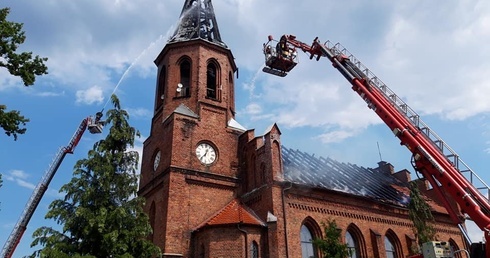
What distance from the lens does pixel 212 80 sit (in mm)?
27906

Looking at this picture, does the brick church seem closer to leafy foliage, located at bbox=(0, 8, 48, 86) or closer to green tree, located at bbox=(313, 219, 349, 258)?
green tree, located at bbox=(313, 219, 349, 258)

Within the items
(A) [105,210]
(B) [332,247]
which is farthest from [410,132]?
(A) [105,210]

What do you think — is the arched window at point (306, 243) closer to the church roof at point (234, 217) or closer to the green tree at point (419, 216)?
the church roof at point (234, 217)

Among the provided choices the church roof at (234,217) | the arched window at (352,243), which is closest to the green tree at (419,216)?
the arched window at (352,243)

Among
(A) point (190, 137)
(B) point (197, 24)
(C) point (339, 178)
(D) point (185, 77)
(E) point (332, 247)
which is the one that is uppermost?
(B) point (197, 24)

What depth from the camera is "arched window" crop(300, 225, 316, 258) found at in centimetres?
2188

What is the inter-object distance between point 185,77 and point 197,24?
432cm

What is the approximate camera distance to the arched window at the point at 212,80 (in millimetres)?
27141

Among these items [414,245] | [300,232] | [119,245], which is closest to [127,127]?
[119,245]

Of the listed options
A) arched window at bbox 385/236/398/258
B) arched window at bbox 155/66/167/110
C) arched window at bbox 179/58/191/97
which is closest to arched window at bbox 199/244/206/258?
arched window at bbox 179/58/191/97

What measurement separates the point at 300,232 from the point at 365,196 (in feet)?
19.5

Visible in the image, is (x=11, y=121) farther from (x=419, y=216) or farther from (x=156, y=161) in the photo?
(x=419, y=216)

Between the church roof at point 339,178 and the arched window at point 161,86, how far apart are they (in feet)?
30.4

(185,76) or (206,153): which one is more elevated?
(185,76)
